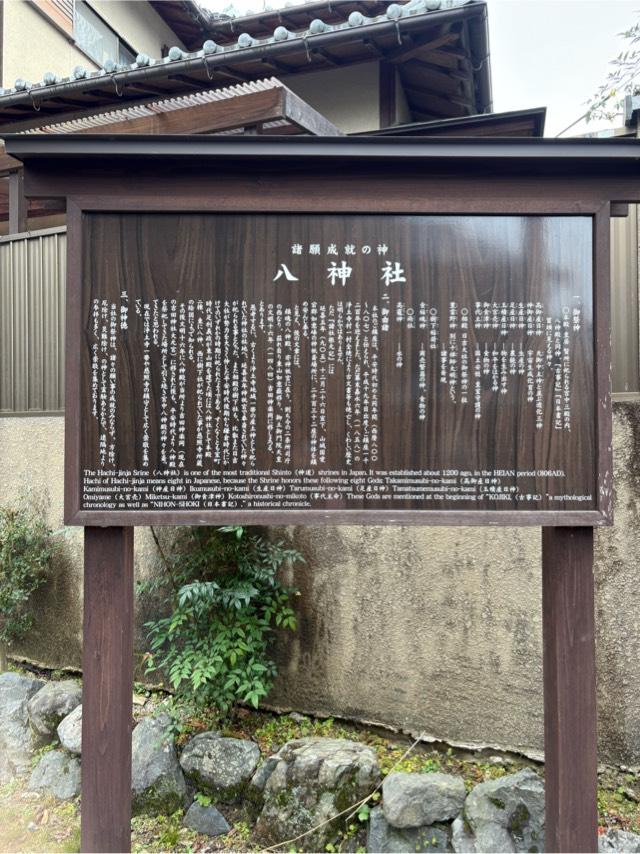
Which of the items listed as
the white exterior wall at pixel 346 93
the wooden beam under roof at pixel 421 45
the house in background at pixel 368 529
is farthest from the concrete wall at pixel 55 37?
the wooden beam under roof at pixel 421 45

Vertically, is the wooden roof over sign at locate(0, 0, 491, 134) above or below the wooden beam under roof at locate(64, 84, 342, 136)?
above

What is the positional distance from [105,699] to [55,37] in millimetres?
10576

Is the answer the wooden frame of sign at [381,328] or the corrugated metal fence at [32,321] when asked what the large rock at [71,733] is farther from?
the corrugated metal fence at [32,321]

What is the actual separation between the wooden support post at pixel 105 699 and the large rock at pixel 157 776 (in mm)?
1400

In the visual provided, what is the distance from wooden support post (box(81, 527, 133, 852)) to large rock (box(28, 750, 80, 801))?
1995 millimetres

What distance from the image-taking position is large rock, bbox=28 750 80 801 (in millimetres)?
4512

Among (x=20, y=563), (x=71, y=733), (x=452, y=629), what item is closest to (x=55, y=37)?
(x=20, y=563)

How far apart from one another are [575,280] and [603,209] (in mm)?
370

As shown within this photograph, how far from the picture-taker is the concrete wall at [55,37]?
8.40 m

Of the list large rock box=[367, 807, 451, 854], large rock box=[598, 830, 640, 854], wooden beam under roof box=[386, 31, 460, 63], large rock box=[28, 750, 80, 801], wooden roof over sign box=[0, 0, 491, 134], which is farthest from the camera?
wooden beam under roof box=[386, 31, 460, 63]

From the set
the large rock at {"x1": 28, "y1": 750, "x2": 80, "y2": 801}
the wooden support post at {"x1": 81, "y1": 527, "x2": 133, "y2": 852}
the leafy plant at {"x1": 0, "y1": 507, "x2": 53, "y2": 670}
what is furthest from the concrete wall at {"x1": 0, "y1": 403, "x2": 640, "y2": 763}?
the leafy plant at {"x1": 0, "y1": 507, "x2": 53, "y2": 670}

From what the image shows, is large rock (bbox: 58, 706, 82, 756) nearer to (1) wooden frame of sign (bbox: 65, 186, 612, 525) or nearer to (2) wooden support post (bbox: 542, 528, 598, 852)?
(1) wooden frame of sign (bbox: 65, 186, 612, 525)

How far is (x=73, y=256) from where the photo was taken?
2.81 metres

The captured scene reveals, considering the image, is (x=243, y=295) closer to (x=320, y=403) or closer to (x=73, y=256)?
(x=320, y=403)
